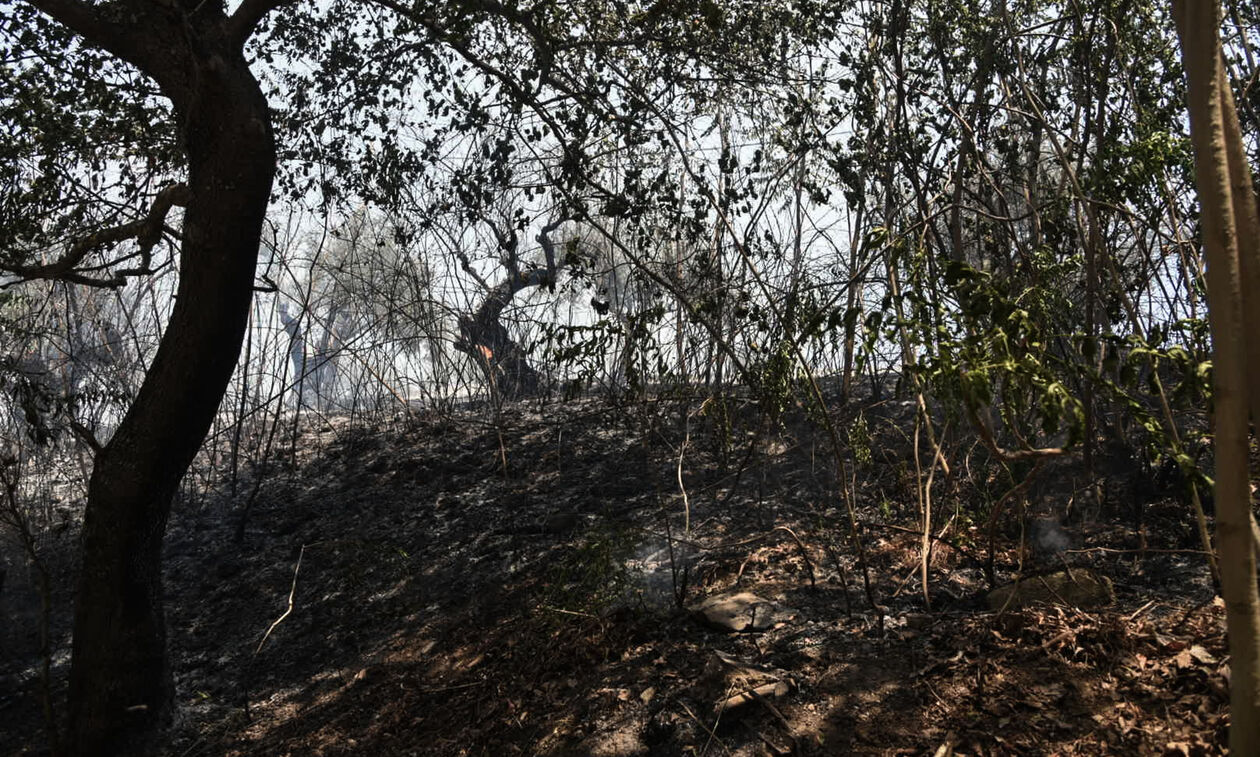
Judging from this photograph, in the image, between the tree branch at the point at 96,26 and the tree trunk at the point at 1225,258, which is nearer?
the tree trunk at the point at 1225,258

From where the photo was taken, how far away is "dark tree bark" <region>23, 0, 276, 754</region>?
12.4 feet

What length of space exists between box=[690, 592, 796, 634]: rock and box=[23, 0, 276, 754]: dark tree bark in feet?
6.63

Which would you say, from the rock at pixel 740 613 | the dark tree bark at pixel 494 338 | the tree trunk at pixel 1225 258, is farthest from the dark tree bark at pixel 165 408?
the tree trunk at pixel 1225 258

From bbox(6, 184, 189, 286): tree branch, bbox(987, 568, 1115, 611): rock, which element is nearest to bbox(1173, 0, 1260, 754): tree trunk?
bbox(987, 568, 1115, 611): rock

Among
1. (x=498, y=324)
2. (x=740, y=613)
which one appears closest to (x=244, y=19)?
(x=498, y=324)

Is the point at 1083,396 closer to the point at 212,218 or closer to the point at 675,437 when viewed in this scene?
the point at 675,437

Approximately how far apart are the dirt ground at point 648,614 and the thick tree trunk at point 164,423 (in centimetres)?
33

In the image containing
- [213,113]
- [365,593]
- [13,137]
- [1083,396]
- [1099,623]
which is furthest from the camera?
[365,593]

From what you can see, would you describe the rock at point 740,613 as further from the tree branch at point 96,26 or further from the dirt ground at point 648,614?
the tree branch at point 96,26

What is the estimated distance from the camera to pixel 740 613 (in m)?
3.38

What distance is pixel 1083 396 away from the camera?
361cm

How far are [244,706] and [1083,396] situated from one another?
338 cm

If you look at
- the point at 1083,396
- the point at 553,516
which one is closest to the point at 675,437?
the point at 553,516

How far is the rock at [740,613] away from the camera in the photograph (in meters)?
3.32
